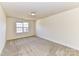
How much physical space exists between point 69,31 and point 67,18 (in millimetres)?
617

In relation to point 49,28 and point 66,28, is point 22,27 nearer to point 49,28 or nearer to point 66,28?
point 49,28

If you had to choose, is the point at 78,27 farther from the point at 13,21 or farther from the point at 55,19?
the point at 13,21

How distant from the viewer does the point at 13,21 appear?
784cm

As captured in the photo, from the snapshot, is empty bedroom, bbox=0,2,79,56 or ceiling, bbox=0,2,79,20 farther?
empty bedroom, bbox=0,2,79,56

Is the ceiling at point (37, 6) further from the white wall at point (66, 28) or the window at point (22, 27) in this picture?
the window at point (22, 27)

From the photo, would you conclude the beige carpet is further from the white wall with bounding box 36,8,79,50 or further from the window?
the window

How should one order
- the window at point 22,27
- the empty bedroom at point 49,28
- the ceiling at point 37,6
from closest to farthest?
the ceiling at point 37,6 → the empty bedroom at point 49,28 → the window at point 22,27

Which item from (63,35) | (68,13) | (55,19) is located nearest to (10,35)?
(55,19)

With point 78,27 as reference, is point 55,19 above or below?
above

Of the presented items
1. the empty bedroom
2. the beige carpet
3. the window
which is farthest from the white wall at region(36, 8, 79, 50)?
the window

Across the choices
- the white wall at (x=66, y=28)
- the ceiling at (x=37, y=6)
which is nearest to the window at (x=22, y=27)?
the white wall at (x=66, y=28)

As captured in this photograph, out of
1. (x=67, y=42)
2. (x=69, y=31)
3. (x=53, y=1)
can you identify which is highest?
(x=53, y=1)

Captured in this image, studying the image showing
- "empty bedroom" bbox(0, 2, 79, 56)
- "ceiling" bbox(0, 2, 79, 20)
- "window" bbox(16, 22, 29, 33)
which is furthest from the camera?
"window" bbox(16, 22, 29, 33)

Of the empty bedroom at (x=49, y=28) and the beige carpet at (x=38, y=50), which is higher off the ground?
the empty bedroom at (x=49, y=28)
